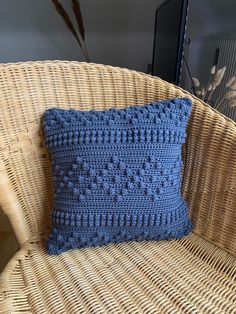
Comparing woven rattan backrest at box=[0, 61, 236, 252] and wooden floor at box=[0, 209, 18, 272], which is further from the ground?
woven rattan backrest at box=[0, 61, 236, 252]

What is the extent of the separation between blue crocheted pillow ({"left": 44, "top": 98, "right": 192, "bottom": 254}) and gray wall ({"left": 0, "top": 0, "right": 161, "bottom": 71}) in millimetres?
1579

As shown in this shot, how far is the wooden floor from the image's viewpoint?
3.80ft

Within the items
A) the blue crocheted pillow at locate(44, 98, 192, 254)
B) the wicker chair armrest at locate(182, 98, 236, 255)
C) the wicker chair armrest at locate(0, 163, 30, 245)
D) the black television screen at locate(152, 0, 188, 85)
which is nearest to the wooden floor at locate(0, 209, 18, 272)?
the wicker chair armrest at locate(0, 163, 30, 245)

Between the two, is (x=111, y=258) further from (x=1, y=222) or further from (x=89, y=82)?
(x=1, y=222)

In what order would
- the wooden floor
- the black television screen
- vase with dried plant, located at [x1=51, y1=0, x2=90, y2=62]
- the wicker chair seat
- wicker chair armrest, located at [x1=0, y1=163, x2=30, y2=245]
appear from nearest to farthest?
the wicker chair seat, wicker chair armrest, located at [x1=0, y1=163, x2=30, y2=245], the black television screen, the wooden floor, vase with dried plant, located at [x1=51, y1=0, x2=90, y2=62]

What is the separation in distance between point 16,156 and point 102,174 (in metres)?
0.23

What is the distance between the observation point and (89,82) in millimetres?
752

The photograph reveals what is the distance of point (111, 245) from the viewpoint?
698 mm

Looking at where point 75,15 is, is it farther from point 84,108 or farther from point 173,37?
point 84,108

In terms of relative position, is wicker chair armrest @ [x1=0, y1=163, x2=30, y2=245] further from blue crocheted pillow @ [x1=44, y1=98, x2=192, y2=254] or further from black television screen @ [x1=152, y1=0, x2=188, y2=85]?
black television screen @ [x1=152, y1=0, x2=188, y2=85]

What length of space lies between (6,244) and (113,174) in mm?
865

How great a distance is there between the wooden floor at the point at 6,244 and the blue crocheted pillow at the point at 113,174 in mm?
620

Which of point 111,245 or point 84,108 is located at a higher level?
point 84,108

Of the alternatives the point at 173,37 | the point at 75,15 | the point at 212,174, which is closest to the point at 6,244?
the point at 212,174
